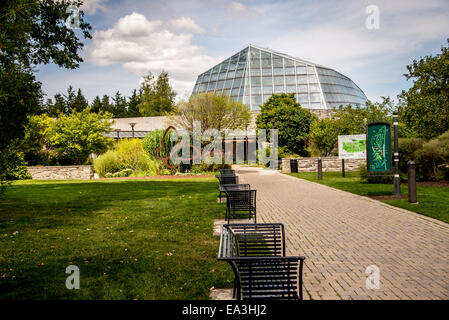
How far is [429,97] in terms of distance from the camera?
19859 millimetres

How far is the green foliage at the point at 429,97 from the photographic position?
63.5 feet

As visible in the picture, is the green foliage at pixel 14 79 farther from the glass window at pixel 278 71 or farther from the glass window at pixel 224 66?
the glass window at pixel 224 66

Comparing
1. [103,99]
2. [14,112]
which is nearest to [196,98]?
[14,112]

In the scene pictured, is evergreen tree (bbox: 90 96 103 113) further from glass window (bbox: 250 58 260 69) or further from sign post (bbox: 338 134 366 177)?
sign post (bbox: 338 134 366 177)

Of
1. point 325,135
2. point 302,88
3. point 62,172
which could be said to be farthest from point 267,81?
point 62,172

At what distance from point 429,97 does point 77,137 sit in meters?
23.9

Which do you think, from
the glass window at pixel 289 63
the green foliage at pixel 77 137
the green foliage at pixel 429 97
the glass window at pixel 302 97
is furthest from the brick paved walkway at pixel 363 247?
the glass window at pixel 289 63

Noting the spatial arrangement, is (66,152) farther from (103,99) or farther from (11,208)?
(103,99)

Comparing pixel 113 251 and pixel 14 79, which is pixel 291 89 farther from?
pixel 113 251

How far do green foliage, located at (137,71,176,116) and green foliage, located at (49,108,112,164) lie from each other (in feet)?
135

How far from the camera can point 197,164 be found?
84.3 feet

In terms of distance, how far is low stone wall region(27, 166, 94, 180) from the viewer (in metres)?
25.1

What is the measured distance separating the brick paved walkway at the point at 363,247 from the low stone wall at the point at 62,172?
57.6 feet
